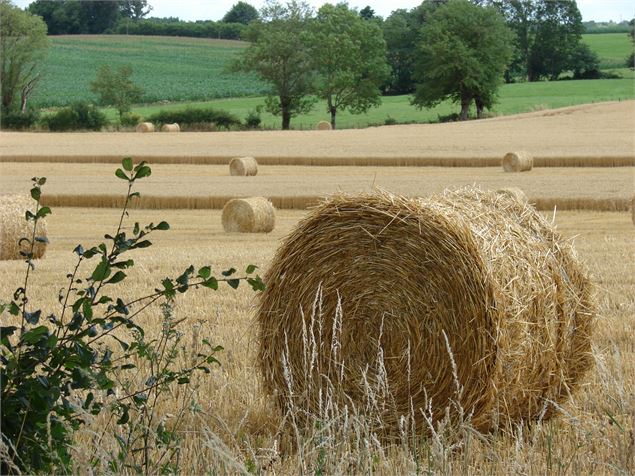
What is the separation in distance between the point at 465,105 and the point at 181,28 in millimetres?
32662

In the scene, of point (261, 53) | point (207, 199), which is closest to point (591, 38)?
point (261, 53)

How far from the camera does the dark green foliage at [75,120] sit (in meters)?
65.4

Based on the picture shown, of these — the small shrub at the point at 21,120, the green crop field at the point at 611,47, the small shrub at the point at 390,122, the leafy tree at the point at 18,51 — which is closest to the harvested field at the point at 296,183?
the small shrub at the point at 21,120

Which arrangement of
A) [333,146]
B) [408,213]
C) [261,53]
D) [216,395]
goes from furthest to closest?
1. [261,53]
2. [333,146]
3. [216,395]
4. [408,213]

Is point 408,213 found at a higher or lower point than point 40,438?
higher

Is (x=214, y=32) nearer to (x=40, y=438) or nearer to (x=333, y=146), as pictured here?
(x=333, y=146)

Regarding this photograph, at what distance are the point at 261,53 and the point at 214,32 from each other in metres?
20.8

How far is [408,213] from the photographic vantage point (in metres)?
5.87

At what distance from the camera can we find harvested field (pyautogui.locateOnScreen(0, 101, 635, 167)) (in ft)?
124

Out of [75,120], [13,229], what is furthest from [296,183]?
[75,120]

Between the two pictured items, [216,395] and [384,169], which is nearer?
[216,395]

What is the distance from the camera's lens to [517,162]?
32.2m

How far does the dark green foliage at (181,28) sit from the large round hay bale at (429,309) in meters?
85.7

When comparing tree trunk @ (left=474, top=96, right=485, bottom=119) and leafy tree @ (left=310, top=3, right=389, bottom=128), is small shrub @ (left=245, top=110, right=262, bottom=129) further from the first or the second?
tree trunk @ (left=474, top=96, right=485, bottom=119)
